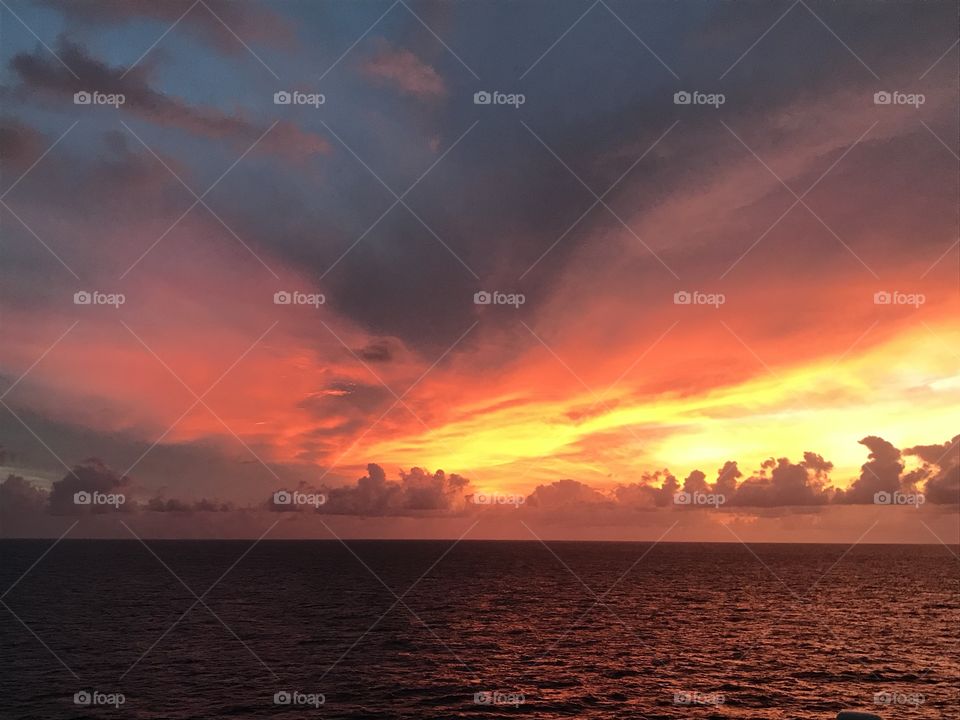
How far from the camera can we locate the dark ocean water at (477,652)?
37.2 meters

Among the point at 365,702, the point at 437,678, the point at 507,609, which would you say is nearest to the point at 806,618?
the point at 507,609

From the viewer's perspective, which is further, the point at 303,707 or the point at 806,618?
the point at 806,618

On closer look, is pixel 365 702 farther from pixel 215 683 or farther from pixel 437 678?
pixel 215 683

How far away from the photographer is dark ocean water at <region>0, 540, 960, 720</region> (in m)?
37.2

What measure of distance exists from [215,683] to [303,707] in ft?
25.7

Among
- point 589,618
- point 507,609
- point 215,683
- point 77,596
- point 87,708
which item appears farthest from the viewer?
point 77,596

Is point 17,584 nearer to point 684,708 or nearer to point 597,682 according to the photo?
point 597,682

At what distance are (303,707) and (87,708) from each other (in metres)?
11.2

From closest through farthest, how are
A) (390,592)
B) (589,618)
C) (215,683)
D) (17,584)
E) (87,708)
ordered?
(87,708) < (215,683) < (589,618) < (390,592) < (17,584)

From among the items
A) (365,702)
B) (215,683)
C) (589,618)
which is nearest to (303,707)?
(365,702)

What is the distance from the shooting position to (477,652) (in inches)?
2004

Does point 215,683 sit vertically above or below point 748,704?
above

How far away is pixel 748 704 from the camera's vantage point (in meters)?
Result: 37.2

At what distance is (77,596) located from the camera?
82938mm
